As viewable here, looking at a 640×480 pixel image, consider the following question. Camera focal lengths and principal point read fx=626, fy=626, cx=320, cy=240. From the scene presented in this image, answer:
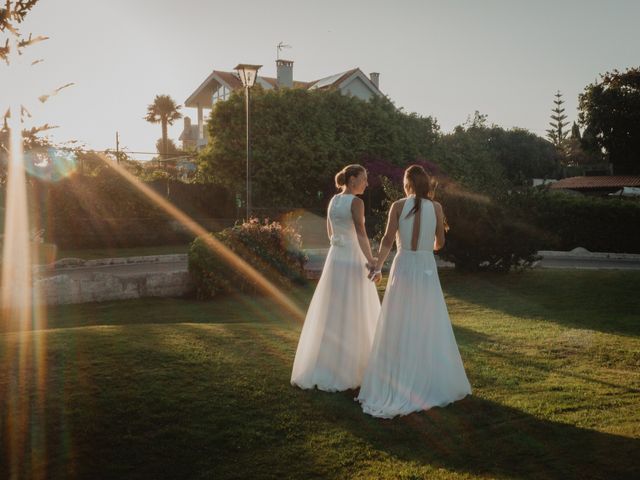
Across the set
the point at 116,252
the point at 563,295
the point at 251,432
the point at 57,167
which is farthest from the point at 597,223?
the point at 251,432

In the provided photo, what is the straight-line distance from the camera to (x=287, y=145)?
29797 millimetres

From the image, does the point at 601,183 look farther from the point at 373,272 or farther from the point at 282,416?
the point at 282,416

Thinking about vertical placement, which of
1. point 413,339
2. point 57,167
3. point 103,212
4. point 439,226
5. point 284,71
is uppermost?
point 284,71

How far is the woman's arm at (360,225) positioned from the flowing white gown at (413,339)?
46 cm

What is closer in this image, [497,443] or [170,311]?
[497,443]

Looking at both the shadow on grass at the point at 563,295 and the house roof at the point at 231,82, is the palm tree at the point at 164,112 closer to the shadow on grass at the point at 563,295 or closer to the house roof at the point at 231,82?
the house roof at the point at 231,82

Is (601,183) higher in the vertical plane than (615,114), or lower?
lower

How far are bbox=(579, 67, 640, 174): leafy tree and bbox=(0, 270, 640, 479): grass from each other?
39.5 metres

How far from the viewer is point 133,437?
539 cm

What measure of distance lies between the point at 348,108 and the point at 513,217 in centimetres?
1857

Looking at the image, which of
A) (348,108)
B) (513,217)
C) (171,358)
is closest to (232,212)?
(348,108)

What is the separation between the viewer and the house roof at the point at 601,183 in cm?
4831

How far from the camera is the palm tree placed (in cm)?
6638

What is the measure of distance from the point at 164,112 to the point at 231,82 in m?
23.1
